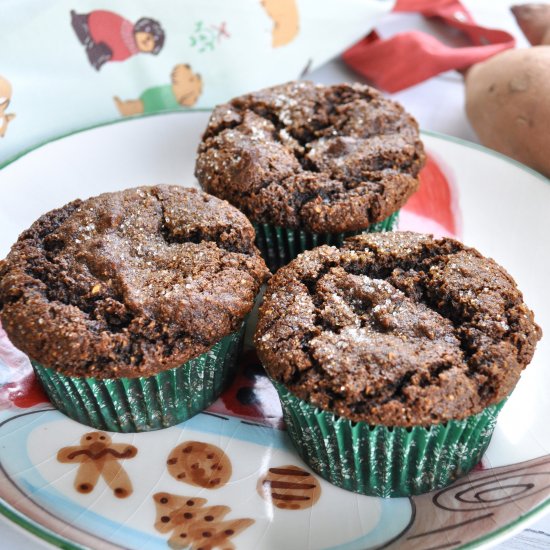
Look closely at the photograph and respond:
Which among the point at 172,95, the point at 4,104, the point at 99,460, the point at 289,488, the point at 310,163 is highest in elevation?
the point at 4,104

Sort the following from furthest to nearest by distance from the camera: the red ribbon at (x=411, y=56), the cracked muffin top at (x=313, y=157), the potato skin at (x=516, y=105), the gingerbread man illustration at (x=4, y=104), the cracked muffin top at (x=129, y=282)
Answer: the red ribbon at (x=411, y=56) → the potato skin at (x=516, y=105) → the gingerbread man illustration at (x=4, y=104) → the cracked muffin top at (x=313, y=157) → the cracked muffin top at (x=129, y=282)

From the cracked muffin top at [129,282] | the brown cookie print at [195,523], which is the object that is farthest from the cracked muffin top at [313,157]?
the brown cookie print at [195,523]

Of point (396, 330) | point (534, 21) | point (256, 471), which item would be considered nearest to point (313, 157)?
point (396, 330)

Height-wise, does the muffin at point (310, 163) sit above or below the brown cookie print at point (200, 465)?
above

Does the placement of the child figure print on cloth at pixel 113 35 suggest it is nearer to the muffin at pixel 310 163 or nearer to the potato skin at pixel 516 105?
the muffin at pixel 310 163

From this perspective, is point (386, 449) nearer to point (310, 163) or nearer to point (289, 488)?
point (289, 488)
